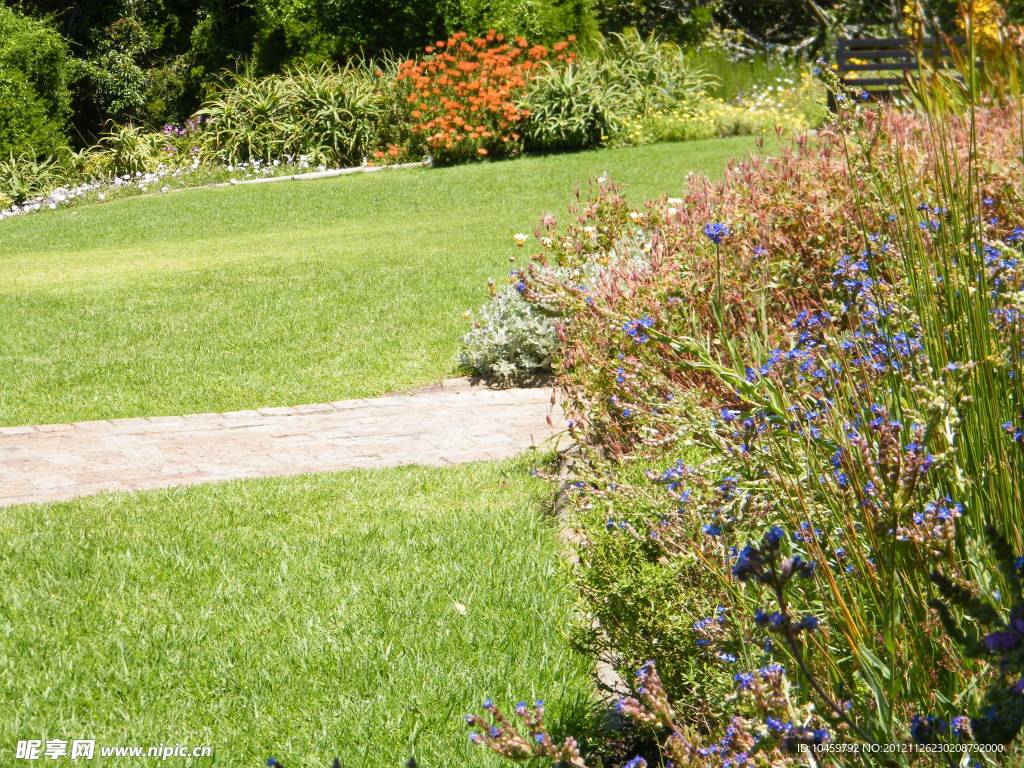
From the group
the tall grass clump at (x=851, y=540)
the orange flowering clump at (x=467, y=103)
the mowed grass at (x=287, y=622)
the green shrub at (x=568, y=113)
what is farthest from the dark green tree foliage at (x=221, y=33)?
the tall grass clump at (x=851, y=540)

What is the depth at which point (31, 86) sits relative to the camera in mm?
15453

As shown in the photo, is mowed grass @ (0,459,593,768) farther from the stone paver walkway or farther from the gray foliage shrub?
the gray foliage shrub

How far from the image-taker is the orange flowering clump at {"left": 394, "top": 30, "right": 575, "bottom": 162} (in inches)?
575

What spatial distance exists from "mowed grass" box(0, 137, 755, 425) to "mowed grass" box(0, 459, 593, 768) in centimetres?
195

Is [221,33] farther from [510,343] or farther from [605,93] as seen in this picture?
[510,343]

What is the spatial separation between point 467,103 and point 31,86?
6.70 metres

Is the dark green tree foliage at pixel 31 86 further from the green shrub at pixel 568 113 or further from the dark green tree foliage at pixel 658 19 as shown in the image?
the dark green tree foliage at pixel 658 19

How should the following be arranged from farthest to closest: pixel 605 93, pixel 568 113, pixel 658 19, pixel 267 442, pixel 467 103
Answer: pixel 658 19 < pixel 605 93 < pixel 467 103 < pixel 568 113 < pixel 267 442

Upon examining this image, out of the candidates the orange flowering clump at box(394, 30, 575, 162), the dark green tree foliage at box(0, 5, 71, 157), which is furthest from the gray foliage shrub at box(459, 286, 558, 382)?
the dark green tree foliage at box(0, 5, 71, 157)

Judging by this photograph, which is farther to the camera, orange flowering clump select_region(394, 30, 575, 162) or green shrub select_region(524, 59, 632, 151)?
orange flowering clump select_region(394, 30, 575, 162)

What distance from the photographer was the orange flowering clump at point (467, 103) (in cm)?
1460

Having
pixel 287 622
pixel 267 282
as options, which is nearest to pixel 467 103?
pixel 267 282

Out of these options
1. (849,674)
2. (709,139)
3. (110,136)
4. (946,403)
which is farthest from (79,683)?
(110,136)

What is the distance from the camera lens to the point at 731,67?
1878cm
